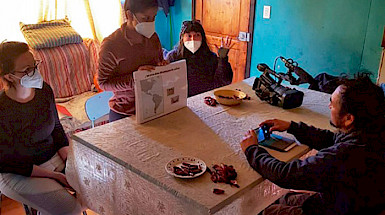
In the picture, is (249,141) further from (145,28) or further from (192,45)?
(192,45)

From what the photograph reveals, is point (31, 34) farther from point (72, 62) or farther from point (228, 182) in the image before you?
point (228, 182)

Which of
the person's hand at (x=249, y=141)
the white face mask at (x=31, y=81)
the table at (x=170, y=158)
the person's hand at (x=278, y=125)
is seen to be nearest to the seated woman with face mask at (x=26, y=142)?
the white face mask at (x=31, y=81)

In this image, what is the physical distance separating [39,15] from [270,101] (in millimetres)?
2454

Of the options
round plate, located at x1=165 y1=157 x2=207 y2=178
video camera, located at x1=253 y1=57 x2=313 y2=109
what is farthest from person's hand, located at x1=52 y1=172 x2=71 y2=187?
video camera, located at x1=253 y1=57 x2=313 y2=109

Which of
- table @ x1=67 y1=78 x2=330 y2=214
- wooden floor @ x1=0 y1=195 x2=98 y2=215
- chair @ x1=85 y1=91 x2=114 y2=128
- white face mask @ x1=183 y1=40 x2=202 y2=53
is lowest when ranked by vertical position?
wooden floor @ x1=0 y1=195 x2=98 y2=215

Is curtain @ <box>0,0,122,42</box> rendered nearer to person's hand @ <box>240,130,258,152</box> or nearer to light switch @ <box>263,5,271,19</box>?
light switch @ <box>263,5,271,19</box>

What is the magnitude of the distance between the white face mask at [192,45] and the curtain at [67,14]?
1.71 metres

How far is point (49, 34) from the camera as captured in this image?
3117 millimetres

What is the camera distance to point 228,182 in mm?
1150

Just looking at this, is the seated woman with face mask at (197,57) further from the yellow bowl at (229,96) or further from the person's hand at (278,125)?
the person's hand at (278,125)

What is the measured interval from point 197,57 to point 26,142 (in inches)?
46.0

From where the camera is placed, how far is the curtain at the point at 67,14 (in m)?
3.05

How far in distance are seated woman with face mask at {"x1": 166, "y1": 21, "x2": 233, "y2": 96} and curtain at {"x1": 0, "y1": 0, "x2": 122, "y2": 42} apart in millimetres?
1602

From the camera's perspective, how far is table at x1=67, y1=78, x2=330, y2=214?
1141 mm
